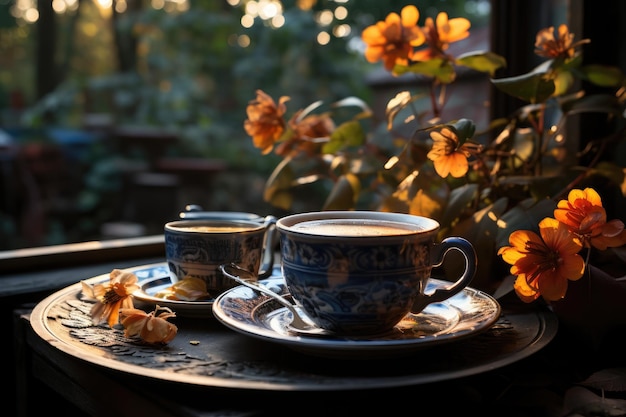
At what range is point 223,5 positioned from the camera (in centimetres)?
363

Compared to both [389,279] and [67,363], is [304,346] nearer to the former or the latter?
[389,279]

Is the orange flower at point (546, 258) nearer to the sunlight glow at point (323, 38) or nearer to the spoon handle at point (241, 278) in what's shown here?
the spoon handle at point (241, 278)

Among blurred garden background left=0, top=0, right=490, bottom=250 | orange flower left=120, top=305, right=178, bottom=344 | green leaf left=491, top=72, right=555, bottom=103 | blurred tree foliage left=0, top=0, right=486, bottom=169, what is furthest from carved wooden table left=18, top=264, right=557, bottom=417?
blurred garden background left=0, top=0, right=490, bottom=250

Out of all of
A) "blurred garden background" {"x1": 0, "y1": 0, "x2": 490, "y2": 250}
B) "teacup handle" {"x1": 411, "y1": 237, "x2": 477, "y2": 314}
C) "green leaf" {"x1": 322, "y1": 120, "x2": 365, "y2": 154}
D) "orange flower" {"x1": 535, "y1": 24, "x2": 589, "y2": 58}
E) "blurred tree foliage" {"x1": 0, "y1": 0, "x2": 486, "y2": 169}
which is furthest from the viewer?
"blurred garden background" {"x1": 0, "y1": 0, "x2": 490, "y2": 250}

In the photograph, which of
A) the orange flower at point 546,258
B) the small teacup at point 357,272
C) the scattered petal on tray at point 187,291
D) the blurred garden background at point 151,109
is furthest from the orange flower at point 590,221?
the blurred garden background at point 151,109

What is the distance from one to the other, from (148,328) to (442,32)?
1.75 feet

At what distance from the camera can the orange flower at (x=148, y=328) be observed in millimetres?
578

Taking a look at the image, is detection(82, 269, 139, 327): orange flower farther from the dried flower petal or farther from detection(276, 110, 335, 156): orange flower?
detection(276, 110, 335, 156): orange flower

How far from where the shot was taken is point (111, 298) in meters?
0.64

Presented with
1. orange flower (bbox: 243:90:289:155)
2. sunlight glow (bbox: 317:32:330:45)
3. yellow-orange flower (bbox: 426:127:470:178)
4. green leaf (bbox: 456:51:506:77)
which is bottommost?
yellow-orange flower (bbox: 426:127:470:178)

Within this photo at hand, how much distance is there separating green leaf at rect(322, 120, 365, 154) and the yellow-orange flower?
0.75ft

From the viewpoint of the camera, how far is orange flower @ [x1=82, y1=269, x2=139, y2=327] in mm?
628

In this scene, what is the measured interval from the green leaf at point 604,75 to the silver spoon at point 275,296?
51 cm

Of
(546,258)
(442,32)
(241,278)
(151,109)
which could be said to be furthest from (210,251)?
(151,109)
